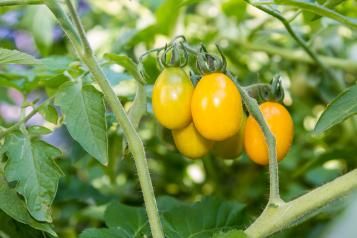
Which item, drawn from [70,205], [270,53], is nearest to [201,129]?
[70,205]

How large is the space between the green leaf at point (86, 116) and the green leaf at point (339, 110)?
288 mm

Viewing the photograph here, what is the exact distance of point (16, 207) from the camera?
0.83 m

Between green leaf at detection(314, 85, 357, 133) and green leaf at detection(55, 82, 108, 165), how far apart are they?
11.3 inches

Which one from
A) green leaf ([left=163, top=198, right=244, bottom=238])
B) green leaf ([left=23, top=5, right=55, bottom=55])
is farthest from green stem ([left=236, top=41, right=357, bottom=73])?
green leaf ([left=163, top=198, right=244, bottom=238])

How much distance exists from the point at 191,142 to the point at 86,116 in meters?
0.19

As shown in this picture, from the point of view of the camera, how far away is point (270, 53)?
6.03 ft

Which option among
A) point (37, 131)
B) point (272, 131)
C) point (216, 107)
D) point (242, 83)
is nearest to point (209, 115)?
point (216, 107)

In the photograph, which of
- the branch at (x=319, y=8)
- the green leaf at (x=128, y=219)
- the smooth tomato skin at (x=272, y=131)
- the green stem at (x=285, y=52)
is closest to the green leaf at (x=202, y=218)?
the green leaf at (x=128, y=219)

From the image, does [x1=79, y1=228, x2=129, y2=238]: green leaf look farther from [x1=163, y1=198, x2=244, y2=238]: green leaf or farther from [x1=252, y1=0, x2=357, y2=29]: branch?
[x1=252, y1=0, x2=357, y2=29]: branch

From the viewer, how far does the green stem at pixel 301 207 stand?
0.80 m

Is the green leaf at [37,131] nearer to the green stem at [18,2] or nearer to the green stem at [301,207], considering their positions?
the green stem at [18,2]

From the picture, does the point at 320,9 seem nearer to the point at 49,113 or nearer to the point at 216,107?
the point at 216,107

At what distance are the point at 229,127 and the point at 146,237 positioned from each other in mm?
255

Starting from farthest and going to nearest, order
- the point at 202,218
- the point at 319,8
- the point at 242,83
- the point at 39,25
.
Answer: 1. the point at 39,25
2. the point at 242,83
3. the point at 202,218
4. the point at 319,8
